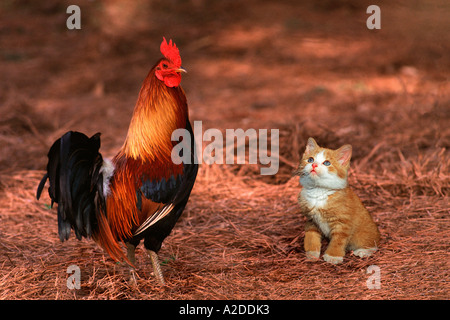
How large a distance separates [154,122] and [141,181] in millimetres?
421

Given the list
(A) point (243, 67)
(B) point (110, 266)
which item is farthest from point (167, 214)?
(A) point (243, 67)

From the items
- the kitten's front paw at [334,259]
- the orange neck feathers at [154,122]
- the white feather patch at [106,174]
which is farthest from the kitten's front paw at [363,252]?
the white feather patch at [106,174]

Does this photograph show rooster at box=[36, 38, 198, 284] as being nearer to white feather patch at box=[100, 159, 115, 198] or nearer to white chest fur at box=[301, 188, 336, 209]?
white feather patch at box=[100, 159, 115, 198]

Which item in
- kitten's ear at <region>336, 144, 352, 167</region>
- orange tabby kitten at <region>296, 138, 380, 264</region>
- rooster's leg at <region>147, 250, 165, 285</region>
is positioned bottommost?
rooster's leg at <region>147, 250, 165, 285</region>

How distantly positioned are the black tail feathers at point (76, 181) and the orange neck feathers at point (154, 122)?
0.29 m

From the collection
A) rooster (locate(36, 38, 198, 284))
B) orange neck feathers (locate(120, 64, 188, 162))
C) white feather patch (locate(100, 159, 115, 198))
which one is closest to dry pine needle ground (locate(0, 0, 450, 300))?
rooster (locate(36, 38, 198, 284))

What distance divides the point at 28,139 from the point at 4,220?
2281 millimetres

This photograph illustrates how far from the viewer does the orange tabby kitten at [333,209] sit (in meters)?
3.98

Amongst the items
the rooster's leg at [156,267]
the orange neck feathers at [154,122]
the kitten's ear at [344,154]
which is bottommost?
the rooster's leg at [156,267]

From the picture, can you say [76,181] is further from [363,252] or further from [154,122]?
[363,252]

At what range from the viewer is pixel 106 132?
7547mm

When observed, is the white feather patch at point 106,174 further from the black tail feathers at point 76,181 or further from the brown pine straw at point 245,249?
the brown pine straw at point 245,249

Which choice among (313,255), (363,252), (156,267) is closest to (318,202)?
(313,255)

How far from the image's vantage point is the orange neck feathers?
3660mm
